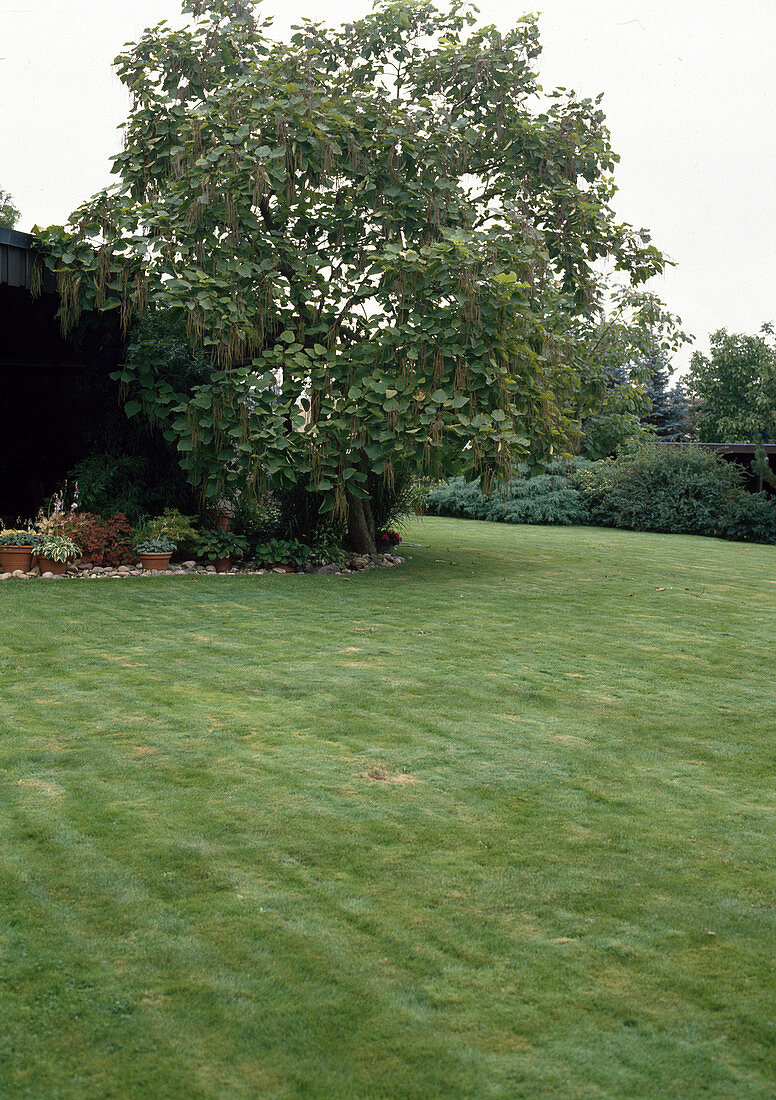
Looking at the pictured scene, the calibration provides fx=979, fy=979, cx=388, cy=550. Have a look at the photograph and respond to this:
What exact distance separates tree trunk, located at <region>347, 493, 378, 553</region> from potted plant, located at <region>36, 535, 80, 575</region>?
3.67 m

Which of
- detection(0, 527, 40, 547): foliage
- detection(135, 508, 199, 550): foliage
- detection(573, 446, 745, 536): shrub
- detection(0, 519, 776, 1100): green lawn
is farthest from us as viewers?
detection(573, 446, 745, 536): shrub

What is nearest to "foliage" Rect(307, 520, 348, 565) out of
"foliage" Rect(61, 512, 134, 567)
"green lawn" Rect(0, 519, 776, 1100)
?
"foliage" Rect(61, 512, 134, 567)

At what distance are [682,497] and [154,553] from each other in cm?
1539

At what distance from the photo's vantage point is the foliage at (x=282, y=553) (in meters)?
11.3

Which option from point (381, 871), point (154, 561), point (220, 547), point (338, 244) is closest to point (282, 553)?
point (220, 547)

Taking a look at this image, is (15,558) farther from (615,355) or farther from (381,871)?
(615,355)

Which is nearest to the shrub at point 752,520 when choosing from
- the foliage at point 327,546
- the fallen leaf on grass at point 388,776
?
the foliage at point 327,546

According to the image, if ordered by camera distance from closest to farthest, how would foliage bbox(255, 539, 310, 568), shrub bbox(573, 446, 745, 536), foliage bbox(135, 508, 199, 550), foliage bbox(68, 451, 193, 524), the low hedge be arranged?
foliage bbox(135, 508, 199, 550)
foliage bbox(68, 451, 193, 524)
foliage bbox(255, 539, 310, 568)
the low hedge
shrub bbox(573, 446, 745, 536)

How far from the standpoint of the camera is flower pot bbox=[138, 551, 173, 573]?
10.6 m

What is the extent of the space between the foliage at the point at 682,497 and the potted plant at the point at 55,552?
15.8 meters

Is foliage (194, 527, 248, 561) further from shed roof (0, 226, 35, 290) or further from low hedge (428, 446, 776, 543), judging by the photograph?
low hedge (428, 446, 776, 543)

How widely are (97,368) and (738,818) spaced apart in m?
9.47

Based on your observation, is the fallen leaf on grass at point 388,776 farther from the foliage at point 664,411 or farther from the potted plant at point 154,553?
the foliage at point 664,411

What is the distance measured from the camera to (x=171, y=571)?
10.8 m
